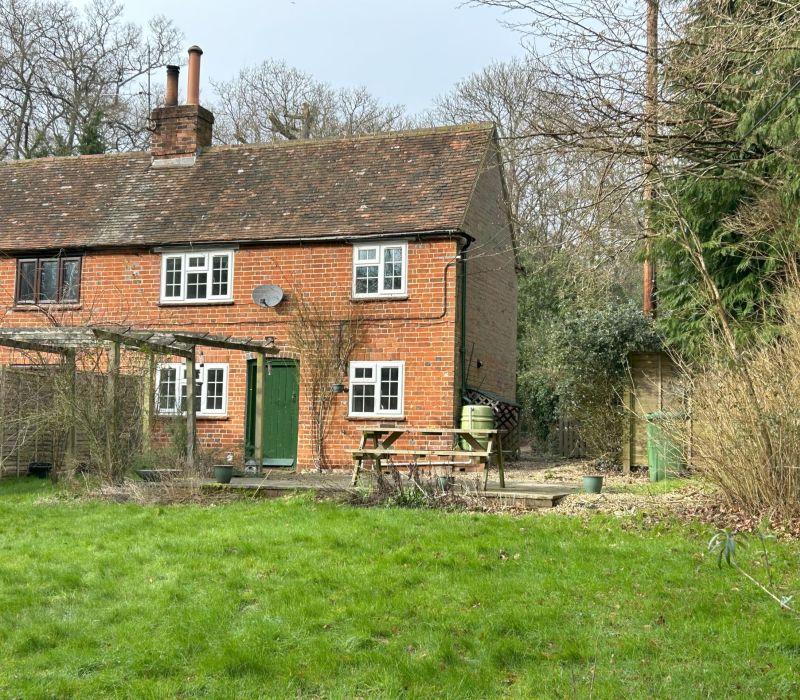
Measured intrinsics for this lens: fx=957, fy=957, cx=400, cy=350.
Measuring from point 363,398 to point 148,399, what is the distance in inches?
216

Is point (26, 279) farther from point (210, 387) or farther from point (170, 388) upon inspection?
point (210, 387)

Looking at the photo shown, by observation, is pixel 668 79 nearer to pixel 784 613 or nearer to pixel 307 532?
pixel 784 613

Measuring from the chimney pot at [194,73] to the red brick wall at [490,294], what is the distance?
7.23 m

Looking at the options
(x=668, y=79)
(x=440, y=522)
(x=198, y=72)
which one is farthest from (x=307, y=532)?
(x=198, y=72)

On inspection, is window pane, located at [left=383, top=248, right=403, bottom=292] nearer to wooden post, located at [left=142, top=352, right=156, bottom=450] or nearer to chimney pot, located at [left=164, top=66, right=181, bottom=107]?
wooden post, located at [left=142, top=352, right=156, bottom=450]

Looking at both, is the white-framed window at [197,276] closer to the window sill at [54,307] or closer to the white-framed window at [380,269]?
the window sill at [54,307]

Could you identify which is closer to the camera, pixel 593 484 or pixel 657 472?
pixel 593 484

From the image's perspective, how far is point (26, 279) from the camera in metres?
21.0

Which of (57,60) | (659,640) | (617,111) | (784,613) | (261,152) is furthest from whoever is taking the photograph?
(57,60)

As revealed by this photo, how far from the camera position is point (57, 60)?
33.8 meters

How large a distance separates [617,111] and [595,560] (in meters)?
4.02

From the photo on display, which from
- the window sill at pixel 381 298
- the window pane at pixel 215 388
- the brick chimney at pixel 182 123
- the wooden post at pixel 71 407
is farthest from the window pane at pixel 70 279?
the wooden post at pixel 71 407

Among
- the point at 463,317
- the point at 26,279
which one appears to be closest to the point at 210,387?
the point at 26,279

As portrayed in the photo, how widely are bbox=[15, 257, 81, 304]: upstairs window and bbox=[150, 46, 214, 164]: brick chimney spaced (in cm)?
354
